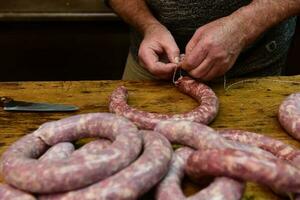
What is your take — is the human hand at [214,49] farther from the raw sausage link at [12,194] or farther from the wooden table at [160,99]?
the raw sausage link at [12,194]

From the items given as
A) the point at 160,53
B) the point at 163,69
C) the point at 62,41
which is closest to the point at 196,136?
the point at 163,69

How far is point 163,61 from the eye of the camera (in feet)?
6.73

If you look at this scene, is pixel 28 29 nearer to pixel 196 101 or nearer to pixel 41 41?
pixel 41 41

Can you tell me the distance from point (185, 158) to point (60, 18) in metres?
2.07

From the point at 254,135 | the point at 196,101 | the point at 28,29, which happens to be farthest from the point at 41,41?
the point at 254,135

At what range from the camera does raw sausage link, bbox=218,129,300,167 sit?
4.61ft

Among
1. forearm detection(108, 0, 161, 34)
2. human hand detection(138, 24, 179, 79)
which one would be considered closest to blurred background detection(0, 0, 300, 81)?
forearm detection(108, 0, 161, 34)

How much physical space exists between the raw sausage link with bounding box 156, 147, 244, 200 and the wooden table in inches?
17.8

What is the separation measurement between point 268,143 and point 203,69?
52 cm

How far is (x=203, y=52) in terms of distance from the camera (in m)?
1.88

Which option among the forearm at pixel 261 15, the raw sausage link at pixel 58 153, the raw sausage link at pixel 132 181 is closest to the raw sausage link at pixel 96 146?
the raw sausage link at pixel 58 153

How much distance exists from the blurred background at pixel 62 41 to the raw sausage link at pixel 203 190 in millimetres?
2053

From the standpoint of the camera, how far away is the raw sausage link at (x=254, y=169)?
3.80 ft

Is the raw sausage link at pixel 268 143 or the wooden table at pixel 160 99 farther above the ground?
the raw sausage link at pixel 268 143
